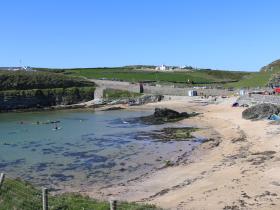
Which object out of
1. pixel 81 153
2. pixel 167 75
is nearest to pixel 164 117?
pixel 81 153

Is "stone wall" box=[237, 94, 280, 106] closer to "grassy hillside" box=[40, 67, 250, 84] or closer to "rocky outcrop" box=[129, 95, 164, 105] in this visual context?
"rocky outcrop" box=[129, 95, 164, 105]

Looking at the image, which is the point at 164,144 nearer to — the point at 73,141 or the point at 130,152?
the point at 130,152

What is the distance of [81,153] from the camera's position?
41688 mm

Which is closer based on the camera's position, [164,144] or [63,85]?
[164,144]

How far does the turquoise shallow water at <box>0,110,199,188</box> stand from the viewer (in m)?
32.3

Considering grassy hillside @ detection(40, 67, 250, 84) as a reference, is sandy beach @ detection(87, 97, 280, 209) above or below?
below

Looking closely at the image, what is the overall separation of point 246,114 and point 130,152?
20209 mm

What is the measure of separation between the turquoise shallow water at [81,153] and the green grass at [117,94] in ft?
131

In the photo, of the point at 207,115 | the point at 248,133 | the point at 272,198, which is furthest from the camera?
the point at 207,115

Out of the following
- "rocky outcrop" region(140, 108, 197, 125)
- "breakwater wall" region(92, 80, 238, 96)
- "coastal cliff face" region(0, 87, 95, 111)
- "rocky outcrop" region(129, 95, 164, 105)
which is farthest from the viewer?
"coastal cliff face" region(0, 87, 95, 111)

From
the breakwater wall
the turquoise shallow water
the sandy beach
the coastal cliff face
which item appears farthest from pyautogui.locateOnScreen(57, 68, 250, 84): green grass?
the sandy beach

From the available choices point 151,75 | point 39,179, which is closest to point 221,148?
point 39,179

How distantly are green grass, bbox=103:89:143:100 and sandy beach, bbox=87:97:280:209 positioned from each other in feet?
199

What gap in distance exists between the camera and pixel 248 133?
44.0 meters
